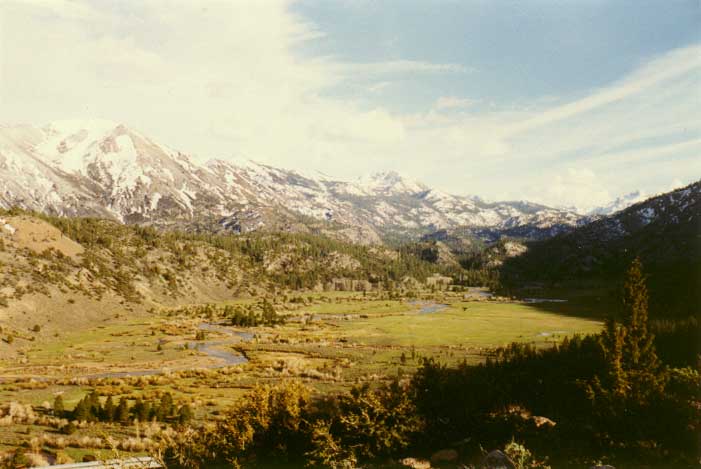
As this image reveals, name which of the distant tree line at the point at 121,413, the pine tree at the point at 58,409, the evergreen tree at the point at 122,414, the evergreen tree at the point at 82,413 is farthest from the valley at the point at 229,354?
the pine tree at the point at 58,409

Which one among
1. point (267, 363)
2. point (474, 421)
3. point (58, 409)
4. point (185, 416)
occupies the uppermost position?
point (474, 421)

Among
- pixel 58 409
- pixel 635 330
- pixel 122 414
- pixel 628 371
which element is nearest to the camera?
pixel 628 371

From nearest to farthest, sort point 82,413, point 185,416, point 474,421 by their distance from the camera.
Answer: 1. point 474,421
2. point 185,416
3. point 82,413

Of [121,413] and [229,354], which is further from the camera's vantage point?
[229,354]

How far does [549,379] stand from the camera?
3459 centimetres

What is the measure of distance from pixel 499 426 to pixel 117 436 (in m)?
33.7

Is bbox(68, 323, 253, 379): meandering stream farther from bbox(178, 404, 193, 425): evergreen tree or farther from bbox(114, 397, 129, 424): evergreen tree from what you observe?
bbox(178, 404, 193, 425): evergreen tree

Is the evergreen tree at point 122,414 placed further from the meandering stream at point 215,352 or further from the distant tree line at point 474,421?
the meandering stream at point 215,352

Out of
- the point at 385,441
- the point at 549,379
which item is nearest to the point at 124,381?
the point at 385,441

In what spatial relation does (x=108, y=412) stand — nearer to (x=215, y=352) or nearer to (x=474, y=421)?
(x=474, y=421)

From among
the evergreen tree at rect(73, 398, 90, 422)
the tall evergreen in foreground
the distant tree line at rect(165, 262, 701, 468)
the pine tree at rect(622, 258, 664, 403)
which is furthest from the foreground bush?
the evergreen tree at rect(73, 398, 90, 422)

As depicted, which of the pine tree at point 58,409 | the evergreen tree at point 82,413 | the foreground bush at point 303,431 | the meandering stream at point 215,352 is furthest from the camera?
the meandering stream at point 215,352

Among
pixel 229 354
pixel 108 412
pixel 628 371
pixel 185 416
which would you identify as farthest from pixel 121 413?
pixel 229 354

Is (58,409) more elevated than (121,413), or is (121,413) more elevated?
(121,413)
